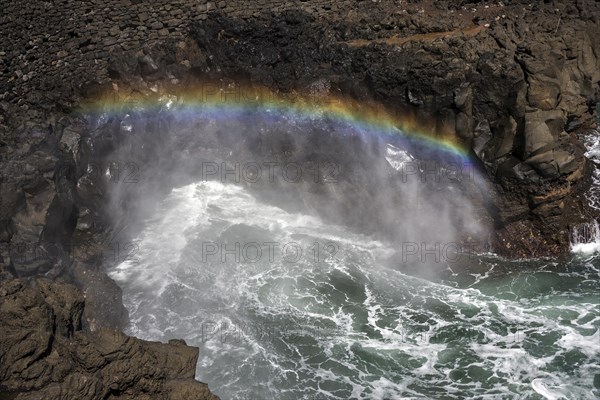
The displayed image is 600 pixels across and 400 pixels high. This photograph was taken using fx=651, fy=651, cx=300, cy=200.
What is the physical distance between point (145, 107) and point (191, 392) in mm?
13525

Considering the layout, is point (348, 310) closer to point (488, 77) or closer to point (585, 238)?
point (585, 238)

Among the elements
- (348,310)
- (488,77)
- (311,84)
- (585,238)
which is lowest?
(348,310)

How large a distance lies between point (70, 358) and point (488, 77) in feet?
48.2

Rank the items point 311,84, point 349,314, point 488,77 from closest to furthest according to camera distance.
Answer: point 349,314, point 488,77, point 311,84

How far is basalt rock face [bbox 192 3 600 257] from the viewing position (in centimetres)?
1977

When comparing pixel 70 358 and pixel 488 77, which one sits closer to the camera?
pixel 70 358

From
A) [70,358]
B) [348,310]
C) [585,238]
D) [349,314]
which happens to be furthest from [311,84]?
[70,358]

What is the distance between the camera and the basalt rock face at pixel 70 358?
10977 millimetres

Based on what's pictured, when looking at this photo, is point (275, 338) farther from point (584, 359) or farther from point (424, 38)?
point (424, 38)

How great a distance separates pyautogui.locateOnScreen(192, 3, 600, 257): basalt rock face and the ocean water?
1470 mm

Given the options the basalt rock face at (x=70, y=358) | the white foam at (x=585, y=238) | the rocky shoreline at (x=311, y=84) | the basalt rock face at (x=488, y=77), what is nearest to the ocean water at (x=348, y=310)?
the white foam at (x=585, y=238)

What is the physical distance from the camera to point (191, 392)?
1178cm

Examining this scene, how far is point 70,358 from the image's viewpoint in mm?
11672

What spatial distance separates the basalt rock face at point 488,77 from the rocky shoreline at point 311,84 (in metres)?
0.05
